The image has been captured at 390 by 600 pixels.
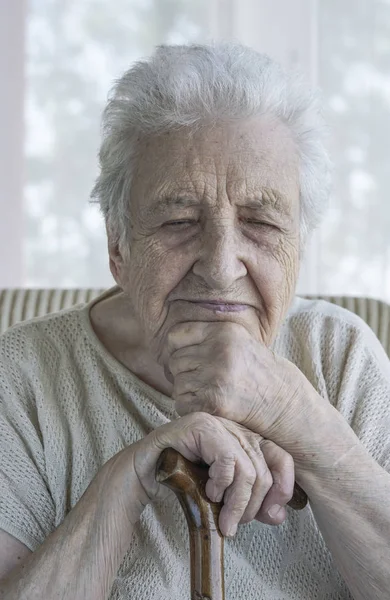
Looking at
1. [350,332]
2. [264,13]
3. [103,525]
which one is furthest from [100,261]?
[103,525]

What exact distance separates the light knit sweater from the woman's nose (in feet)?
0.95

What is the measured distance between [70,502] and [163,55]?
2.36ft

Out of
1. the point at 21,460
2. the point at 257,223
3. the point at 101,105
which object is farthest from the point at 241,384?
the point at 101,105

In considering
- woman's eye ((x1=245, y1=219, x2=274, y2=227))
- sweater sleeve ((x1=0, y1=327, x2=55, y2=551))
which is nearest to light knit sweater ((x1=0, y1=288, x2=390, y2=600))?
sweater sleeve ((x1=0, y1=327, x2=55, y2=551))

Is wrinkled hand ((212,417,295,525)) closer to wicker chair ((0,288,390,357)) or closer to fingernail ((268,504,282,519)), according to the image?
fingernail ((268,504,282,519))

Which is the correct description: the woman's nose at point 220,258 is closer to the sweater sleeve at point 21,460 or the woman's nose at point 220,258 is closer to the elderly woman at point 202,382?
the elderly woman at point 202,382

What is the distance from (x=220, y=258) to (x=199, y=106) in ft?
0.79

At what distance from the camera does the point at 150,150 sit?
1390 millimetres

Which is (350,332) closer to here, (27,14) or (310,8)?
(310,8)

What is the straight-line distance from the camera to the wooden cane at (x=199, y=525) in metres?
1.08

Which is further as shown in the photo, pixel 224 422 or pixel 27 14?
pixel 27 14

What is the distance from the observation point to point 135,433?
1.50m

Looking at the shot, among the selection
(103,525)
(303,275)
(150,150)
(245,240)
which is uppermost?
(150,150)

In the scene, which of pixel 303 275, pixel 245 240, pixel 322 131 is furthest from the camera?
pixel 303 275
